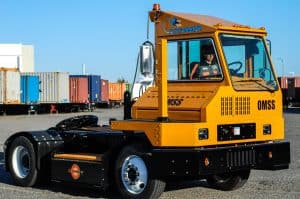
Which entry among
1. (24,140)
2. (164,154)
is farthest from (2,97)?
(164,154)

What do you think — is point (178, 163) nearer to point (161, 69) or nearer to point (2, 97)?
point (161, 69)

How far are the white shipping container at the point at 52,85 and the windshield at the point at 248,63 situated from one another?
42.7 metres

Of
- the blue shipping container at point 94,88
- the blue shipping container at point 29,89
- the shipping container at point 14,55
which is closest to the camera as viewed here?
the blue shipping container at point 29,89

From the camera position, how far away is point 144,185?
28.6 ft

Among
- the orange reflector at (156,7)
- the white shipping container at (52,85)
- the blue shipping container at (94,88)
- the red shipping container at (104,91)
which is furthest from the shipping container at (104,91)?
the orange reflector at (156,7)

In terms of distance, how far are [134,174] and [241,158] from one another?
1588mm

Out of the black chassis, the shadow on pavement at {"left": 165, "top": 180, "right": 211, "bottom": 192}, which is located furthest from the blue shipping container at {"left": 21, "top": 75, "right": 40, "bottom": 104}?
Answer: the shadow on pavement at {"left": 165, "top": 180, "right": 211, "bottom": 192}

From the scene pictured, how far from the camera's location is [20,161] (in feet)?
35.8

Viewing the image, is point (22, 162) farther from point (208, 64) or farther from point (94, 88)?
point (94, 88)

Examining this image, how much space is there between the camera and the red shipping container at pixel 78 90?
5588 centimetres

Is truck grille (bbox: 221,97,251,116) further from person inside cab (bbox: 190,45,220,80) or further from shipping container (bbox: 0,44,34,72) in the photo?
shipping container (bbox: 0,44,34,72)

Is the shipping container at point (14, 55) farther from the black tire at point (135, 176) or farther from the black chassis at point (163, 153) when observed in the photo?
the black tire at point (135, 176)

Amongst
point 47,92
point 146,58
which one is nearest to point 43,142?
point 146,58

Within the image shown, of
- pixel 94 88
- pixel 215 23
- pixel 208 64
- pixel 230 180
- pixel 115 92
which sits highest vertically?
pixel 94 88
